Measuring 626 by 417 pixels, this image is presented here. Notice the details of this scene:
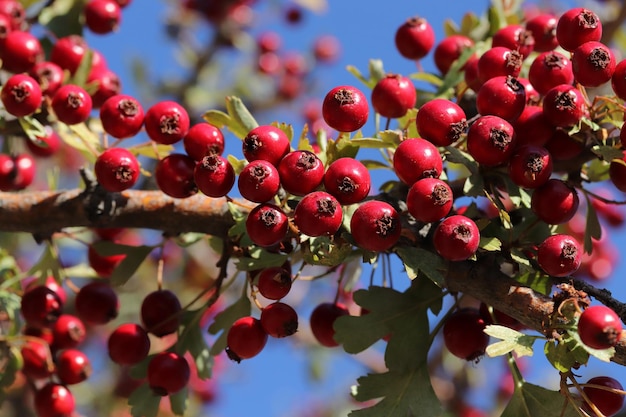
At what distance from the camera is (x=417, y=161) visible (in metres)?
2.34

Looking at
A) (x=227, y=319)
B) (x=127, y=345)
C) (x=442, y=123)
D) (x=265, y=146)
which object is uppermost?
(x=442, y=123)

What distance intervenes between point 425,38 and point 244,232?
4.31 feet

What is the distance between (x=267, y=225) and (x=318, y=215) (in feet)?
0.50

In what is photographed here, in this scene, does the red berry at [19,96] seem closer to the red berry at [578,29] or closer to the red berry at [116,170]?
the red berry at [116,170]

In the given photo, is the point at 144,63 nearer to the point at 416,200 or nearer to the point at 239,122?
the point at 239,122

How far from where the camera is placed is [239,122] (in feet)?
9.02

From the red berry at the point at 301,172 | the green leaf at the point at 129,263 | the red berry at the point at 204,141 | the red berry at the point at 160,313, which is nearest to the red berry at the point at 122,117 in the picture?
the red berry at the point at 204,141

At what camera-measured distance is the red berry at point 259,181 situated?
2.28 metres

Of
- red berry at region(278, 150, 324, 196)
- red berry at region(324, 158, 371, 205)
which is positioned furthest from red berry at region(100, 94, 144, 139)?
red berry at region(324, 158, 371, 205)

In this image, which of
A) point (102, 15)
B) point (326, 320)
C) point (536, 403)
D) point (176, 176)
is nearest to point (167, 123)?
point (176, 176)

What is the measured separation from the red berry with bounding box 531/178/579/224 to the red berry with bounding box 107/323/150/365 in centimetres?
→ 140

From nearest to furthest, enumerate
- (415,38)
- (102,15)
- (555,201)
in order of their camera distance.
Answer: (555,201)
(415,38)
(102,15)

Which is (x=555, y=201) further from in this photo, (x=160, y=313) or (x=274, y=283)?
(x=160, y=313)

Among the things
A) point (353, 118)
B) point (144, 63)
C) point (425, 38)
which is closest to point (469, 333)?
point (353, 118)
